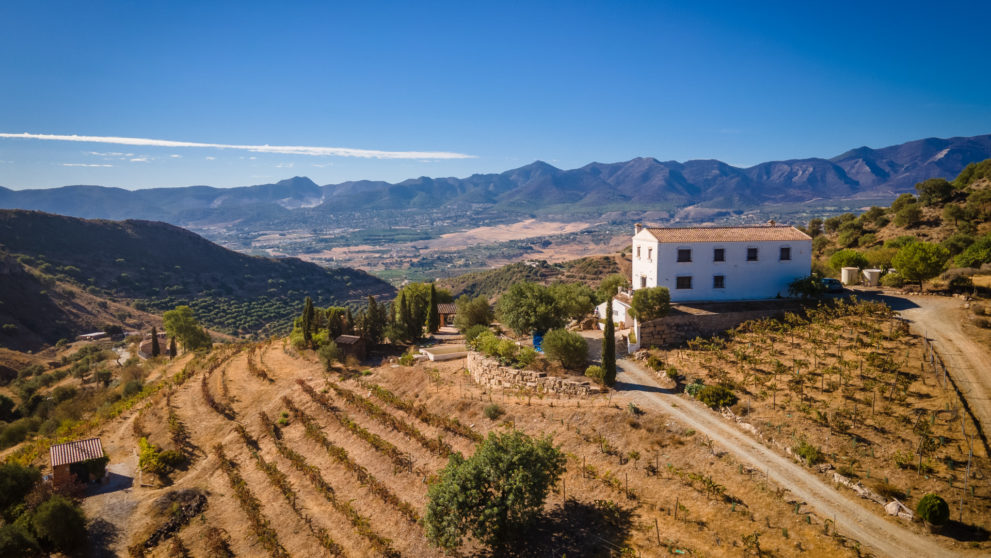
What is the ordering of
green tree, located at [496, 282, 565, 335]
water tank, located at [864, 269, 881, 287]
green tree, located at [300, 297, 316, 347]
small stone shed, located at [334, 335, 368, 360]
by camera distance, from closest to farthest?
green tree, located at [496, 282, 565, 335] < water tank, located at [864, 269, 881, 287] < small stone shed, located at [334, 335, 368, 360] < green tree, located at [300, 297, 316, 347]

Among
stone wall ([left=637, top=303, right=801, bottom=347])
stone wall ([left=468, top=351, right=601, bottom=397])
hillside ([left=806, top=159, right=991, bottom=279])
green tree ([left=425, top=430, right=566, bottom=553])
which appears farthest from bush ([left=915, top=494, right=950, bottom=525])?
hillside ([left=806, top=159, right=991, bottom=279])

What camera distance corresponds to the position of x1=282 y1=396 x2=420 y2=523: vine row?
18562 mm

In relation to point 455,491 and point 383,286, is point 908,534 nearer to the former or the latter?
point 455,491

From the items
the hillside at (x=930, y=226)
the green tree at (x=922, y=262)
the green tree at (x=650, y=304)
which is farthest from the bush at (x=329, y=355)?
the hillside at (x=930, y=226)

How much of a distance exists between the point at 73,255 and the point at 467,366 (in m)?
106

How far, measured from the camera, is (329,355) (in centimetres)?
3600

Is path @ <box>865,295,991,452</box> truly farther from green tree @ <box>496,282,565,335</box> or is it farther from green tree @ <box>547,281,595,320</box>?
green tree @ <box>496,282,565,335</box>

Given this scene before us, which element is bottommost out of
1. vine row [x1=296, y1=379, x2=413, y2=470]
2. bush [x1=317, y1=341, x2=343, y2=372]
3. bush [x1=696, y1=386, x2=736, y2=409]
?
vine row [x1=296, y1=379, x2=413, y2=470]

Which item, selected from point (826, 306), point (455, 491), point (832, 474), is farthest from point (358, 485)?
point (826, 306)

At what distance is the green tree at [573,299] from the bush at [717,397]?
12.8 metres

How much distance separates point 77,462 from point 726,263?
130 feet

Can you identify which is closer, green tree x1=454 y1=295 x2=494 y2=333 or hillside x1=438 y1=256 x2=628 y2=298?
green tree x1=454 y1=295 x2=494 y2=333

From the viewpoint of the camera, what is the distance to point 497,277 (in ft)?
335

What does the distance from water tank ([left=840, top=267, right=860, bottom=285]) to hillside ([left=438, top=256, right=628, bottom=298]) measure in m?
34.8
